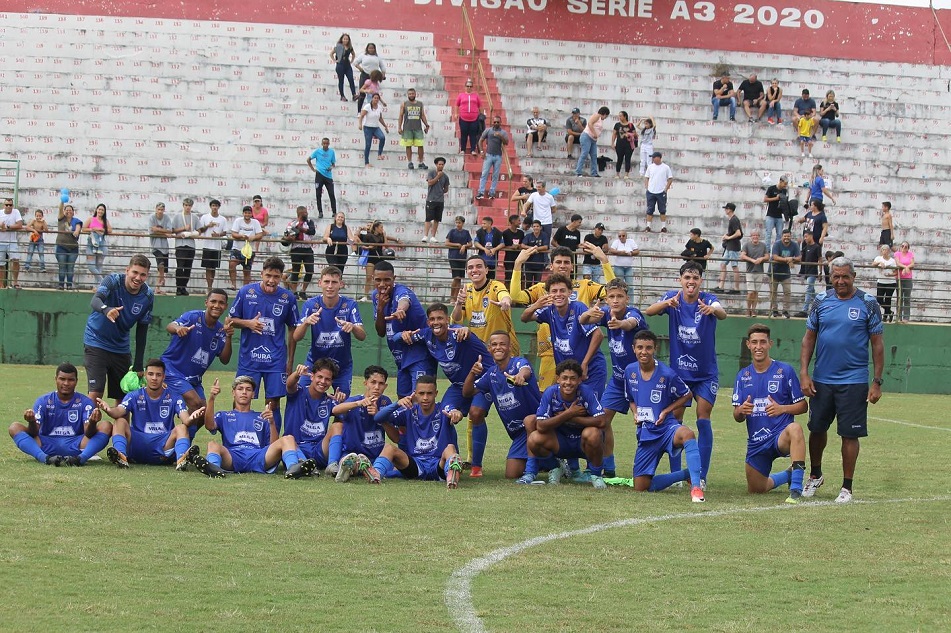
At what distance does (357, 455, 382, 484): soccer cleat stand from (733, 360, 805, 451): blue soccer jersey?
3.20 metres

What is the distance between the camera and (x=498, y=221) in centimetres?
2839

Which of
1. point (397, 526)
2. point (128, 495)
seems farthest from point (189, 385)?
point (397, 526)

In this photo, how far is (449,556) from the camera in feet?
26.0

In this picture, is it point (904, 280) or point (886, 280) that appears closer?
point (904, 280)

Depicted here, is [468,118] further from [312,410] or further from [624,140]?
[312,410]

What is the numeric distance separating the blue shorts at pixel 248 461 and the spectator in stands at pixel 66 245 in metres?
13.0

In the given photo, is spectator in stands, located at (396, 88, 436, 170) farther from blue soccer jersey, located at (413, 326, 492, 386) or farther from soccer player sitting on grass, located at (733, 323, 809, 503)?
soccer player sitting on grass, located at (733, 323, 809, 503)

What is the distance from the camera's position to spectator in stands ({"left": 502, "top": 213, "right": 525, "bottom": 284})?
2431 centimetres

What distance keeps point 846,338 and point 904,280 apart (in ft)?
49.8

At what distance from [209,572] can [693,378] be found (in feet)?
19.7

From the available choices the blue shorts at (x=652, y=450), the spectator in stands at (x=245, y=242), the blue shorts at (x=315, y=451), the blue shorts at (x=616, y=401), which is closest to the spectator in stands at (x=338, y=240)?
the spectator in stands at (x=245, y=242)

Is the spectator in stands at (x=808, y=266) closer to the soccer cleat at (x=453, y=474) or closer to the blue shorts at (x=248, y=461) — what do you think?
the soccer cleat at (x=453, y=474)

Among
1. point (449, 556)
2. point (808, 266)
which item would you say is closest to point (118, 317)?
point (449, 556)

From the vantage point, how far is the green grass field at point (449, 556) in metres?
6.48
